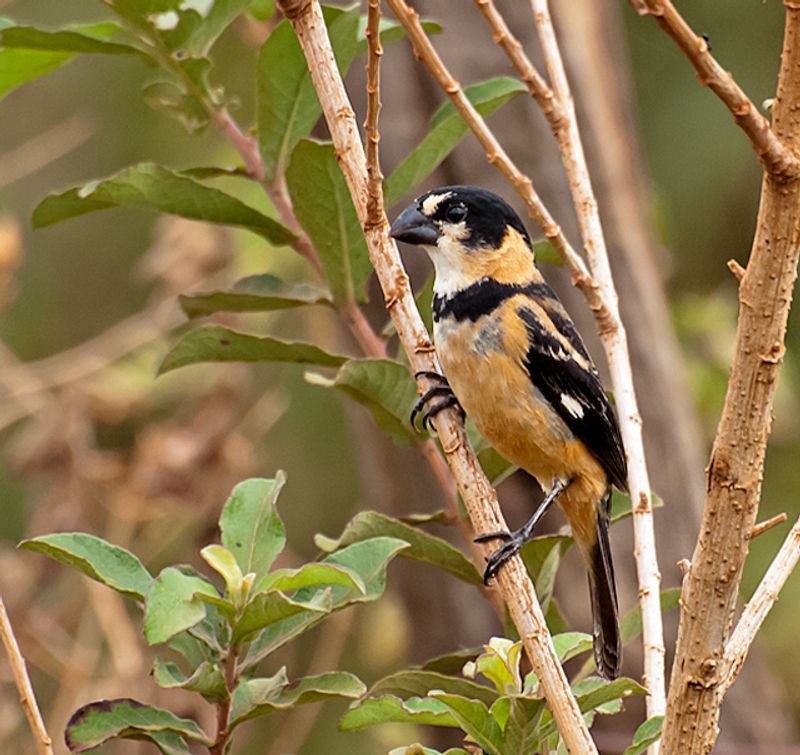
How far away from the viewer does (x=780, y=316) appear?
1476mm

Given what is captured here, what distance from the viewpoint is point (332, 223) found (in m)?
2.32

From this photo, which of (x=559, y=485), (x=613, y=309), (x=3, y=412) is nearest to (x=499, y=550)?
(x=613, y=309)

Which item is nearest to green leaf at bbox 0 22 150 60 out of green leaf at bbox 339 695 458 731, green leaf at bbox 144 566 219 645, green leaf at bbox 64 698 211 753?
green leaf at bbox 144 566 219 645

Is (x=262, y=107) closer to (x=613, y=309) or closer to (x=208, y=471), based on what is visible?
(x=613, y=309)

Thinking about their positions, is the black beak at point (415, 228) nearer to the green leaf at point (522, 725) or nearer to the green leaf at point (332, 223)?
the green leaf at point (332, 223)

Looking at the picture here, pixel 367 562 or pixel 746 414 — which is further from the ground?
pixel 746 414

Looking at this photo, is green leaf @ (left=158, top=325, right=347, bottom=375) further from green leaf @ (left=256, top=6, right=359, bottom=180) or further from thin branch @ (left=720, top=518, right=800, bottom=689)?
thin branch @ (left=720, top=518, right=800, bottom=689)

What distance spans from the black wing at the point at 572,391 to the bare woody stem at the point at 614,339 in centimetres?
48

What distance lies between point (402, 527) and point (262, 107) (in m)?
0.81

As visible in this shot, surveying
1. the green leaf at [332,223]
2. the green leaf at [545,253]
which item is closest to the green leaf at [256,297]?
the green leaf at [332,223]

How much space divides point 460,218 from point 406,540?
3.10ft

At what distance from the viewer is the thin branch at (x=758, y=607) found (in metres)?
1.63

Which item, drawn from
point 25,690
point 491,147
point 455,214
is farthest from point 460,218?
point 25,690

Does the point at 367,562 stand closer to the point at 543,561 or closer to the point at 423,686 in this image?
the point at 423,686
